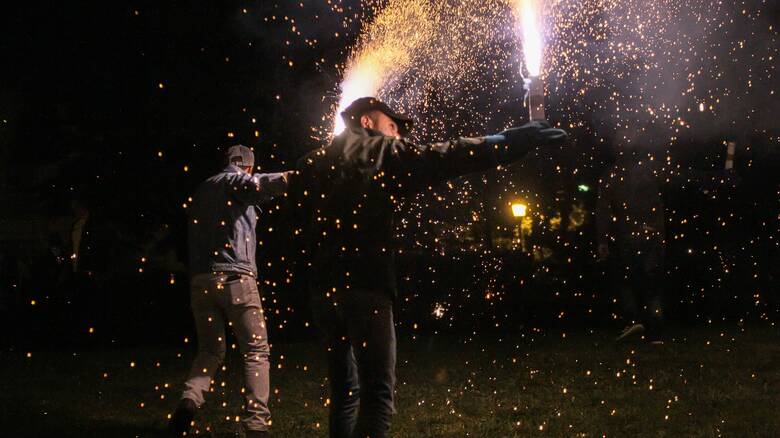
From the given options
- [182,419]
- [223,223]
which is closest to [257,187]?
[223,223]

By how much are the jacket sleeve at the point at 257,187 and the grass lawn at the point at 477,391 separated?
152 cm

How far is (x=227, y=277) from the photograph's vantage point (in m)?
5.59

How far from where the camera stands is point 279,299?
1352cm

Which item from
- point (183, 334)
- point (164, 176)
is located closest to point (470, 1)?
point (164, 176)

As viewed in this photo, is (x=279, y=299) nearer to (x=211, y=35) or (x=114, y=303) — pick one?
(x=114, y=303)

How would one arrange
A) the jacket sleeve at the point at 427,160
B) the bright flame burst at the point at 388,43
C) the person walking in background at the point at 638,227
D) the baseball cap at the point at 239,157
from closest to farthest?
the jacket sleeve at the point at 427,160 < the baseball cap at the point at 239,157 < the person walking in background at the point at 638,227 < the bright flame burst at the point at 388,43

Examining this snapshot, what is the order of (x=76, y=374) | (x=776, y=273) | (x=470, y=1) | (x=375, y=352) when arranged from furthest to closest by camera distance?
(x=776, y=273)
(x=470, y=1)
(x=76, y=374)
(x=375, y=352)

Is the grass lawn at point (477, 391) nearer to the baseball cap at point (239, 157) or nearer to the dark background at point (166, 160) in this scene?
the baseball cap at point (239, 157)

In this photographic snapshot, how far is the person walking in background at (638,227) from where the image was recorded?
9680mm

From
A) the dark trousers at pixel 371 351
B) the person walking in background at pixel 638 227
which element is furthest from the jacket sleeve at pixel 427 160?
the person walking in background at pixel 638 227

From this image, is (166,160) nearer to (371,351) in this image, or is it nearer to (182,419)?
(182,419)

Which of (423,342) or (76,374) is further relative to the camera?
(423,342)

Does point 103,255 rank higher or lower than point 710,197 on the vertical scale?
lower

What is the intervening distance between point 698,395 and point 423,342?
16.8 feet
